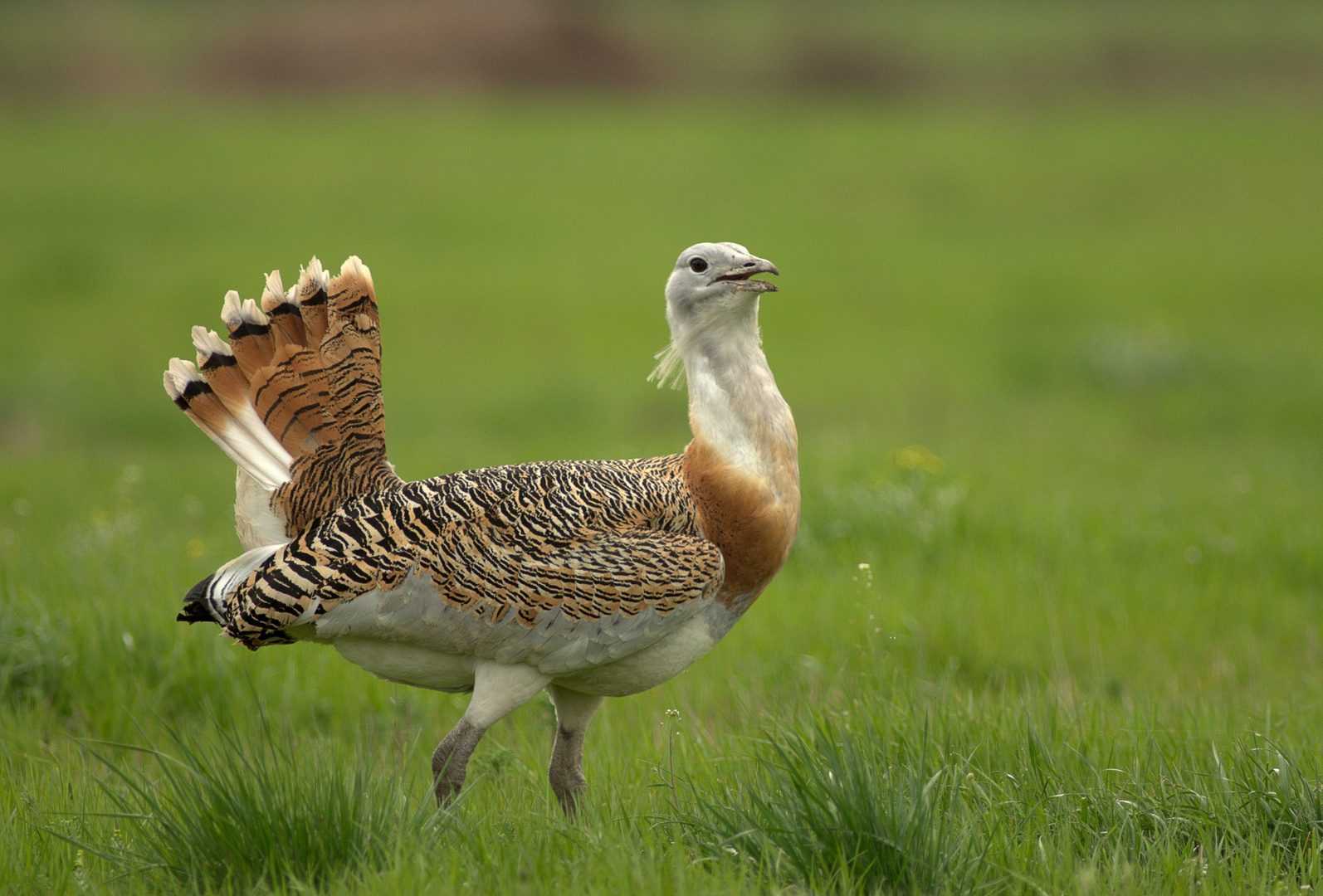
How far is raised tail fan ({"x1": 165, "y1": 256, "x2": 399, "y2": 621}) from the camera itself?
3.77 metres

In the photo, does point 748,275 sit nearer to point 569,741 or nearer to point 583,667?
point 583,667

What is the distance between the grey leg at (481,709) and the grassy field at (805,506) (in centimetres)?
11

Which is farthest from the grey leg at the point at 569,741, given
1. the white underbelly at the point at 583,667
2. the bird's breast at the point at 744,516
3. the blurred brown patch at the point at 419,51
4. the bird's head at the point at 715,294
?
the blurred brown patch at the point at 419,51

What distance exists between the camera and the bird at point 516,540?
330 centimetres

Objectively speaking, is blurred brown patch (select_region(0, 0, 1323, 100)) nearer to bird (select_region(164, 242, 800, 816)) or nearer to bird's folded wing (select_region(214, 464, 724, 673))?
bird (select_region(164, 242, 800, 816))

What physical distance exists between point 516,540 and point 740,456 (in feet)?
2.27

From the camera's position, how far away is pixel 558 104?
2403 centimetres

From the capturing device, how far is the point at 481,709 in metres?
3.35

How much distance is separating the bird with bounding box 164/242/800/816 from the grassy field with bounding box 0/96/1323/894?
309 mm

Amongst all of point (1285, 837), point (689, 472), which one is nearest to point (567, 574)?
point (689, 472)

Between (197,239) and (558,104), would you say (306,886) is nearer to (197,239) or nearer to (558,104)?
(197,239)

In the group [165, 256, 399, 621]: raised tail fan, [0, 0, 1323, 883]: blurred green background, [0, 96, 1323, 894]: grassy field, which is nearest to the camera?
[0, 96, 1323, 894]: grassy field

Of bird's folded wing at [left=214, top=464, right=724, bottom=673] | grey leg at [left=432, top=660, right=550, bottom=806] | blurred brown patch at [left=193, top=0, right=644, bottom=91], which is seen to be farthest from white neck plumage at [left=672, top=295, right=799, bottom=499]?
blurred brown patch at [left=193, top=0, right=644, bottom=91]

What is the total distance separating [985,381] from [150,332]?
7.86 metres
